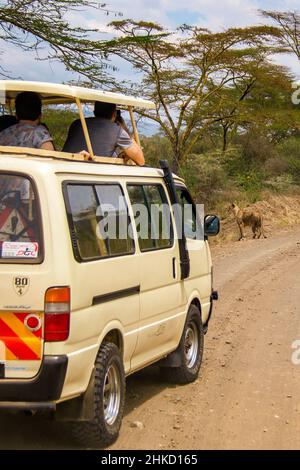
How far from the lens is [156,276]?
273 inches

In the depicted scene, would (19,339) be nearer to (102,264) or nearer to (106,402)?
(102,264)

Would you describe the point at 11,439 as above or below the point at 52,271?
below

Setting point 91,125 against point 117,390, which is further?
point 91,125

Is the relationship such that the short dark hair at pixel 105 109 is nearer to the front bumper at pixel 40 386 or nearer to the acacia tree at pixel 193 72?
the front bumper at pixel 40 386

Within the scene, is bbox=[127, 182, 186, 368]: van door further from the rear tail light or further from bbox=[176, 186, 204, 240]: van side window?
the rear tail light

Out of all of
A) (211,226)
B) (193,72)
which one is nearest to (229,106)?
(193,72)

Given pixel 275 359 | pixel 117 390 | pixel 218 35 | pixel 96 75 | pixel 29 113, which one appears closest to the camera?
pixel 117 390

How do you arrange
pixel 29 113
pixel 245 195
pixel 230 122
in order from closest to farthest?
pixel 29 113 < pixel 245 195 < pixel 230 122

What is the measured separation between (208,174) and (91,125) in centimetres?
2257

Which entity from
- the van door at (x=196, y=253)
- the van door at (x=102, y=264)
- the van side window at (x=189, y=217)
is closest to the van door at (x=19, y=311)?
the van door at (x=102, y=264)

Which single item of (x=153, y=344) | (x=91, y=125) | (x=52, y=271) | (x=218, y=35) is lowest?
(x=153, y=344)

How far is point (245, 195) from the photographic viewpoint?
1129 inches

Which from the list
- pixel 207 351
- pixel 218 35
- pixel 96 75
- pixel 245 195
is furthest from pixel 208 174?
pixel 207 351

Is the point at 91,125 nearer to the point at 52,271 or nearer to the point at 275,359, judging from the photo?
the point at 52,271
